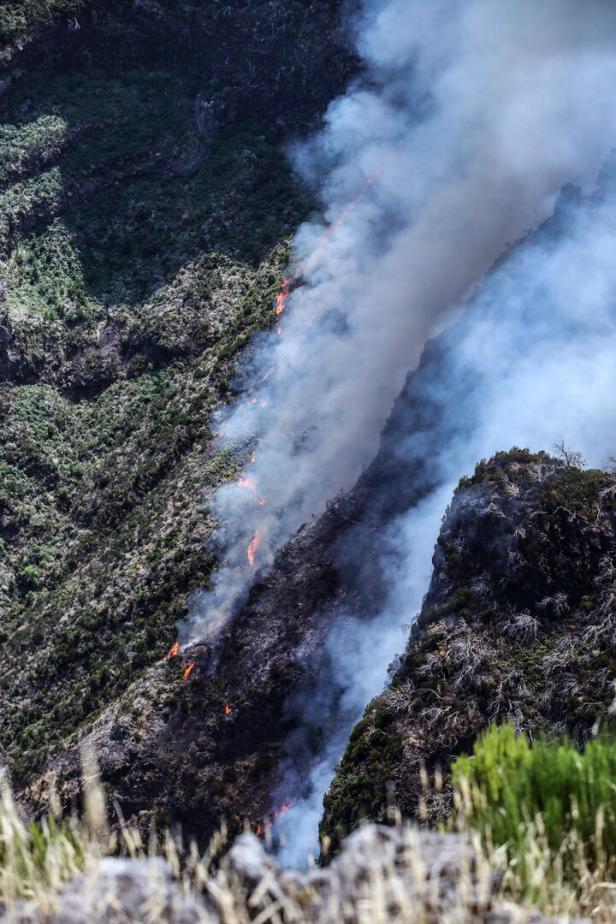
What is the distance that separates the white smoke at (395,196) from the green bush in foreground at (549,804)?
41.9 metres

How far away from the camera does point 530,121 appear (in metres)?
75.2

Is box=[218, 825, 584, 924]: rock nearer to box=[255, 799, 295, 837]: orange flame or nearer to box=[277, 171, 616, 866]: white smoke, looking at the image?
box=[277, 171, 616, 866]: white smoke

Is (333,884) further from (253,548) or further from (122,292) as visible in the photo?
(122,292)

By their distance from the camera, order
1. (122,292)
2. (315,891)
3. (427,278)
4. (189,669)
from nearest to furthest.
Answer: (315,891) < (189,669) < (427,278) < (122,292)

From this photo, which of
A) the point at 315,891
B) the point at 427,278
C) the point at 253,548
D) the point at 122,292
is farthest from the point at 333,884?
the point at 122,292

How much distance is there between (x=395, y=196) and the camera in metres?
77.4

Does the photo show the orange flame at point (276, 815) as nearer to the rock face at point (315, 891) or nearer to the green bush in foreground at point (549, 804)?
the green bush in foreground at point (549, 804)

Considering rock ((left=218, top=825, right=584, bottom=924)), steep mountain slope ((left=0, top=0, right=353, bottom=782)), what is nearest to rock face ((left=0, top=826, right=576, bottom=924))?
rock ((left=218, top=825, right=584, bottom=924))

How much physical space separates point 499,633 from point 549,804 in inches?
1100

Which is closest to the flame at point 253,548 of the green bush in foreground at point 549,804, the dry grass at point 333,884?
the green bush in foreground at point 549,804

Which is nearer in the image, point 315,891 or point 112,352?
point 315,891

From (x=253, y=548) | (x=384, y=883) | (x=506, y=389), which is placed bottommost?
(x=384, y=883)

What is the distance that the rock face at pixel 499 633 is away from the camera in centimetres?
4247

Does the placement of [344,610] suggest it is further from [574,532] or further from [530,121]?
[530,121]
